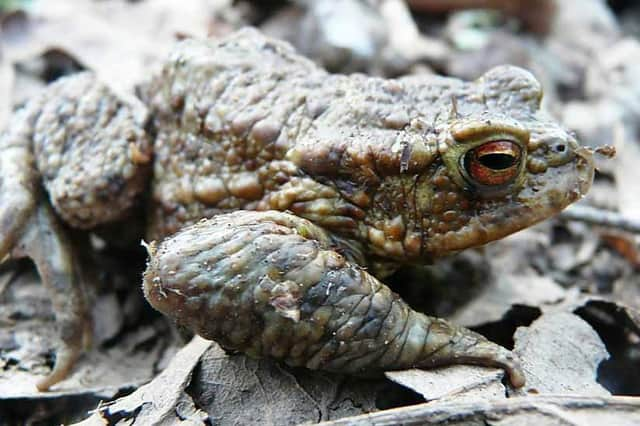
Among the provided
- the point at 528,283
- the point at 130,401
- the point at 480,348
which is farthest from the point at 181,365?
the point at 528,283

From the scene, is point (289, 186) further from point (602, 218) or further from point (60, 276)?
point (602, 218)

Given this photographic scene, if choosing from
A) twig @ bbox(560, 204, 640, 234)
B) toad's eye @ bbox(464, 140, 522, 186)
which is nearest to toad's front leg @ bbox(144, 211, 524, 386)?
toad's eye @ bbox(464, 140, 522, 186)

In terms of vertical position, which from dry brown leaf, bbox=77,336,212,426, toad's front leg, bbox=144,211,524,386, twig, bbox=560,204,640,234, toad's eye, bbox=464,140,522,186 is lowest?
twig, bbox=560,204,640,234

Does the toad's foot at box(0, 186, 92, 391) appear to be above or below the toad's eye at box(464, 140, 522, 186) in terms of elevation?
below

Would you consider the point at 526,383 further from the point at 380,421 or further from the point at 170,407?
the point at 170,407

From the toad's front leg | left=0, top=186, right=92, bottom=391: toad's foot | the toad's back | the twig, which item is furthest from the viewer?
the twig

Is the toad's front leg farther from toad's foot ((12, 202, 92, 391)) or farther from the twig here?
the twig
